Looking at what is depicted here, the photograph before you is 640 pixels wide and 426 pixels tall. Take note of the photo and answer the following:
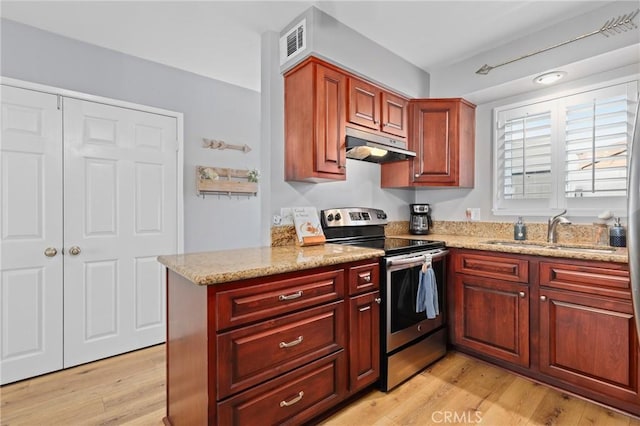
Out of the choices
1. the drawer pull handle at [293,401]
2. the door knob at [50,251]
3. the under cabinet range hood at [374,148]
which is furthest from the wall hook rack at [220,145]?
the drawer pull handle at [293,401]

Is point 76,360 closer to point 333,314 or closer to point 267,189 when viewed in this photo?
point 267,189

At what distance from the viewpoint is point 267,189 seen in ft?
7.59

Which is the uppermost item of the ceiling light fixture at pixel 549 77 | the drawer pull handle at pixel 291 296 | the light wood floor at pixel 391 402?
the ceiling light fixture at pixel 549 77

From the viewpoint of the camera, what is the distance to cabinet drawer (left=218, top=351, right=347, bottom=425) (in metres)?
1.37

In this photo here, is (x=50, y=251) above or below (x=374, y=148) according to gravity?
below

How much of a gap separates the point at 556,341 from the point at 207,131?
3.29 meters

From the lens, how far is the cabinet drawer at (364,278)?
1.84 meters

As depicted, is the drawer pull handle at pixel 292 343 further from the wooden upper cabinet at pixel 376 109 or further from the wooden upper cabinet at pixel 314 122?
the wooden upper cabinet at pixel 376 109

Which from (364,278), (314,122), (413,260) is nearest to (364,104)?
(314,122)

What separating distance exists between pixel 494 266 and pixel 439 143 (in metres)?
1.18

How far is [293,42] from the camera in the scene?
7.32 feet

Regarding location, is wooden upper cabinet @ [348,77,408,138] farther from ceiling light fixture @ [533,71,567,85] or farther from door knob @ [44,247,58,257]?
door knob @ [44,247,58,257]

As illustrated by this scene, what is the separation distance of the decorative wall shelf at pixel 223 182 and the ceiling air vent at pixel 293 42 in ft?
4.43

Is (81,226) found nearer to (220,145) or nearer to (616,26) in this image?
(220,145)
